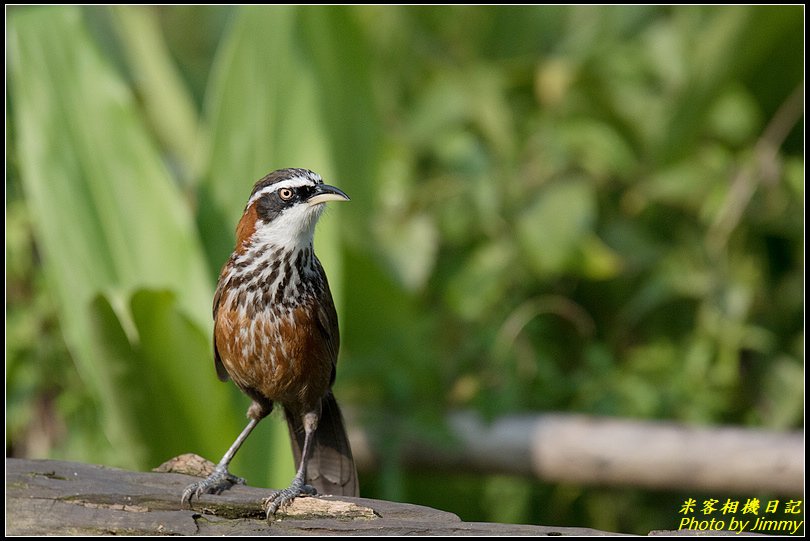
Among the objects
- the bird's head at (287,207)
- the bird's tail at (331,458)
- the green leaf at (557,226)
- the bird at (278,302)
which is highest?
the green leaf at (557,226)

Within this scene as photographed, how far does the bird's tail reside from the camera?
4.45 m

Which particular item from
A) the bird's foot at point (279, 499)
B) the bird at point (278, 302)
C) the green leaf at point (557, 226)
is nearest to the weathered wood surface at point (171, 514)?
the bird's foot at point (279, 499)

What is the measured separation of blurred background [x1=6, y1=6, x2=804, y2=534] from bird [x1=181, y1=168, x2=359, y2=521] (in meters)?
0.91

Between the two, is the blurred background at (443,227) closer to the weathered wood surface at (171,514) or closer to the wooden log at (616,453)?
the wooden log at (616,453)

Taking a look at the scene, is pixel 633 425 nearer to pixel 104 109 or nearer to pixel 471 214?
pixel 471 214

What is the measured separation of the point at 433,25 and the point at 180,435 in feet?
13.5

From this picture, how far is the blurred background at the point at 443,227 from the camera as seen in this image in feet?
17.8

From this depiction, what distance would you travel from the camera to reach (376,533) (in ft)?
10.8

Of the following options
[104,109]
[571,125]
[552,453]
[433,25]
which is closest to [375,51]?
[433,25]

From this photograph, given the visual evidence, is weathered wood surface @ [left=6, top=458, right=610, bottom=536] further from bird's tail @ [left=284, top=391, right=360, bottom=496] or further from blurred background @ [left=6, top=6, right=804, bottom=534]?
blurred background @ [left=6, top=6, right=804, bottom=534]

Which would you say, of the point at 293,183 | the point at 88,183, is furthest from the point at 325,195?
the point at 88,183

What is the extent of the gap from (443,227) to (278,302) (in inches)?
108

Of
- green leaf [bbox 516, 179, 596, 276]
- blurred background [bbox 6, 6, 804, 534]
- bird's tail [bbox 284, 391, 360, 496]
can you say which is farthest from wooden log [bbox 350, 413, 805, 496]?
bird's tail [bbox 284, 391, 360, 496]

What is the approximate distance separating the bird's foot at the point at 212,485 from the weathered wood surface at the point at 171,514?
0.04 m
